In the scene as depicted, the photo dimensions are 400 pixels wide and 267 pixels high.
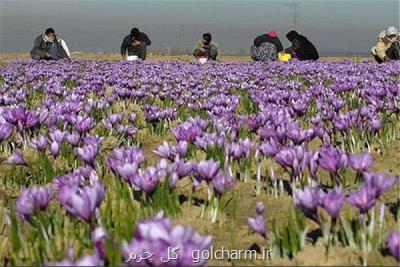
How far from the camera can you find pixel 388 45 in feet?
93.8

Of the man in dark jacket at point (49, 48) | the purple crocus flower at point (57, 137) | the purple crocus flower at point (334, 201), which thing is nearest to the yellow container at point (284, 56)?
the man in dark jacket at point (49, 48)

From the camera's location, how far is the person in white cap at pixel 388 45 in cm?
2841

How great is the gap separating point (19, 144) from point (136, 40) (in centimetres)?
2560

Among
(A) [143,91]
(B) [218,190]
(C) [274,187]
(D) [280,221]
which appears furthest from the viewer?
(A) [143,91]

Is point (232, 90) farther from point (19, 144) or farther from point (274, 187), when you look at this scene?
point (274, 187)

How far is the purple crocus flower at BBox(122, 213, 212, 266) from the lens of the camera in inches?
79.0

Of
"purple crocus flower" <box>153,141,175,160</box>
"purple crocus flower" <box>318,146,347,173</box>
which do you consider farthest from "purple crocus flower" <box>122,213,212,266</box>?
"purple crocus flower" <box>153,141,175,160</box>

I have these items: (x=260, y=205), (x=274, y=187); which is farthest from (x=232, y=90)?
(x=260, y=205)

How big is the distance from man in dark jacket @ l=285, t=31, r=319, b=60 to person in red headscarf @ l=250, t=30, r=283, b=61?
854 mm

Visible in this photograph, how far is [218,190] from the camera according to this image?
144 inches

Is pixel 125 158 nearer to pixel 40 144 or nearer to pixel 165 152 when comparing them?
pixel 165 152

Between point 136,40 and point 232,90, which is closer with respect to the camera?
point 232,90

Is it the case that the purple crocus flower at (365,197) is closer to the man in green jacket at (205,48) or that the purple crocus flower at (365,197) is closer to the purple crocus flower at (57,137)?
the purple crocus flower at (57,137)

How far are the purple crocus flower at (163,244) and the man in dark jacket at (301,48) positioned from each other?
1147 inches
